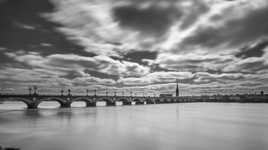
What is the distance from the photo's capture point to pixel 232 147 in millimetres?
18297

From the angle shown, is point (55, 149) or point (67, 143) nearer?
point (55, 149)

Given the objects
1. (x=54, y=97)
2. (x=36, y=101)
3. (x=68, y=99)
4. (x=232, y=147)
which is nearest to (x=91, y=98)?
(x=68, y=99)

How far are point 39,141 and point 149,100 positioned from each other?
147920 millimetres

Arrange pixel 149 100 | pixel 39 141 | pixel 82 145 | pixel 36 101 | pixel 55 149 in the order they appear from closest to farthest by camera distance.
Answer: pixel 55 149
pixel 82 145
pixel 39 141
pixel 36 101
pixel 149 100

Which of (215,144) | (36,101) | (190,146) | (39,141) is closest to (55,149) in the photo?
(39,141)

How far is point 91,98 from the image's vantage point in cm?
10438

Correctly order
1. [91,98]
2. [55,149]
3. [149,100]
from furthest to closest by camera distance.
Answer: [149,100]
[91,98]
[55,149]

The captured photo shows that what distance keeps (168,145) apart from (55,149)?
419 inches

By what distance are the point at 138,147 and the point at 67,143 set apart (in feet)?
24.1

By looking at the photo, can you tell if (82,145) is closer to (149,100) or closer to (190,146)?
(190,146)

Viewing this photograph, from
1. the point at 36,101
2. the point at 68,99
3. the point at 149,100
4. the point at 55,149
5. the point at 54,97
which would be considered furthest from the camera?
the point at 149,100

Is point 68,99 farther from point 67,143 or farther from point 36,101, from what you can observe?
point 67,143

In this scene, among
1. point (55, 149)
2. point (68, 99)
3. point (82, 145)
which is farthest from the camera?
point (68, 99)

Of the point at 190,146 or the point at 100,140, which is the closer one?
the point at 190,146
